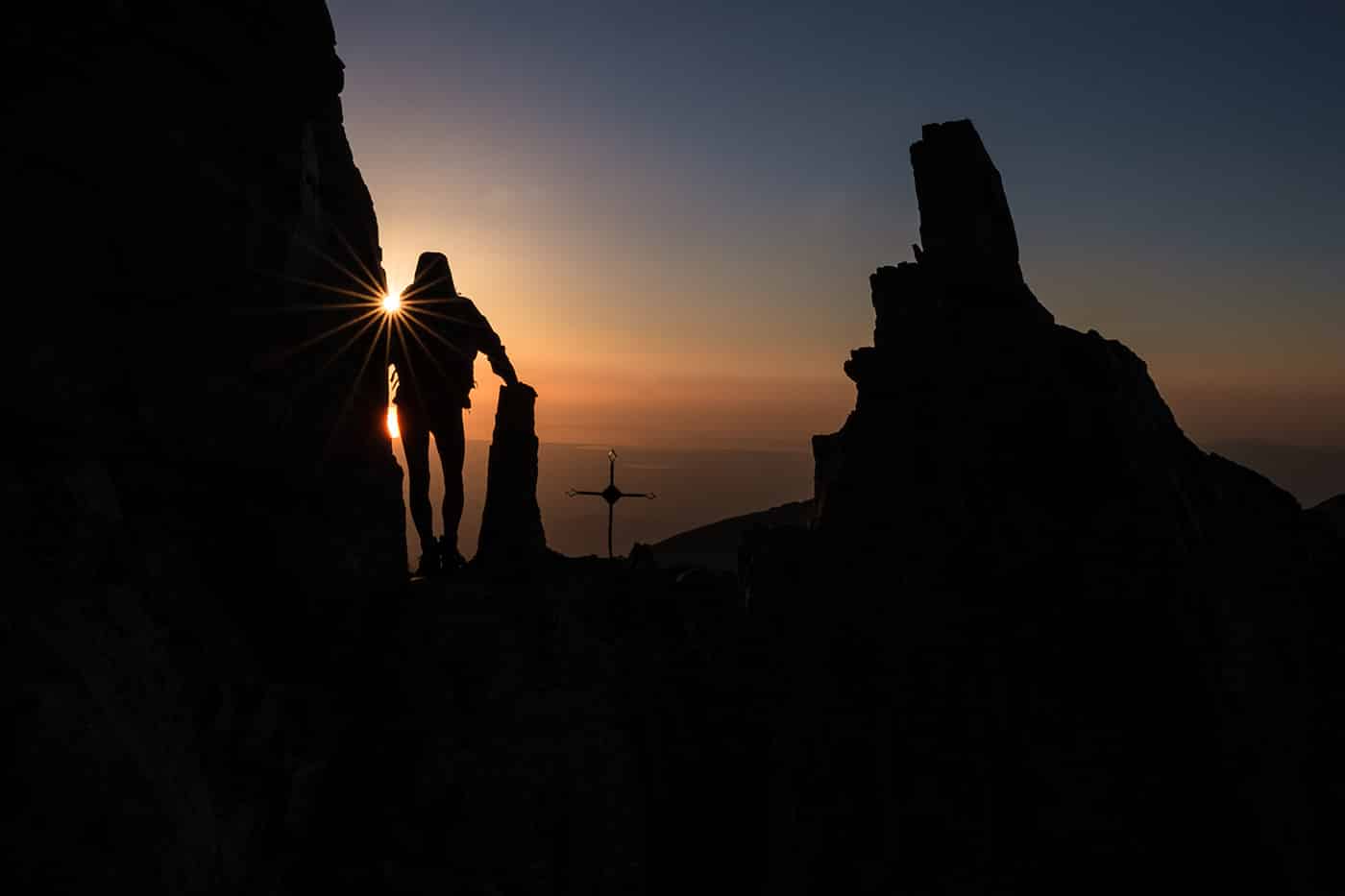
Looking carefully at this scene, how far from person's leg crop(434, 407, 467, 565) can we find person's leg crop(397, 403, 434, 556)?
28 cm

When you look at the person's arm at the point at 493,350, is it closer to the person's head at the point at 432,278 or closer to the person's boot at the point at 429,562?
the person's head at the point at 432,278

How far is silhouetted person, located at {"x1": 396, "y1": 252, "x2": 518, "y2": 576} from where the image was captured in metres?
12.2

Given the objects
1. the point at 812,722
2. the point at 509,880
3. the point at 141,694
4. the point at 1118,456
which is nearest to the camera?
the point at 141,694

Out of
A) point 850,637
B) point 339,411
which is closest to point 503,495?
point 339,411

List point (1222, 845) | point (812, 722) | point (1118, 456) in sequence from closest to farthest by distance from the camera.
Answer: point (1222, 845), point (1118, 456), point (812, 722)

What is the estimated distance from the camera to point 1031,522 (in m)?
8.28

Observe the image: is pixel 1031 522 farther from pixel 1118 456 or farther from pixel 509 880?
pixel 509 880

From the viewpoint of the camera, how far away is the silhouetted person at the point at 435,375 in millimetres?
12219

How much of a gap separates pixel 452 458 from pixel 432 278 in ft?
9.51

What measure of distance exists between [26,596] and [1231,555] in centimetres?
1076

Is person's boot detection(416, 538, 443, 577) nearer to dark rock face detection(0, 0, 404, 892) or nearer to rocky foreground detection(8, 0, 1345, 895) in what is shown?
dark rock face detection(0, 0, 404, 892)

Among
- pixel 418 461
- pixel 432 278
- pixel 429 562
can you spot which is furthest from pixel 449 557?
pixel 432 278

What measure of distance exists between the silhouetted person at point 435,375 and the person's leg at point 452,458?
0.05 ft

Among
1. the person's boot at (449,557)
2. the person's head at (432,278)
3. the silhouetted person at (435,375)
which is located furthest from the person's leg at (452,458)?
the person's head at (432,278)
